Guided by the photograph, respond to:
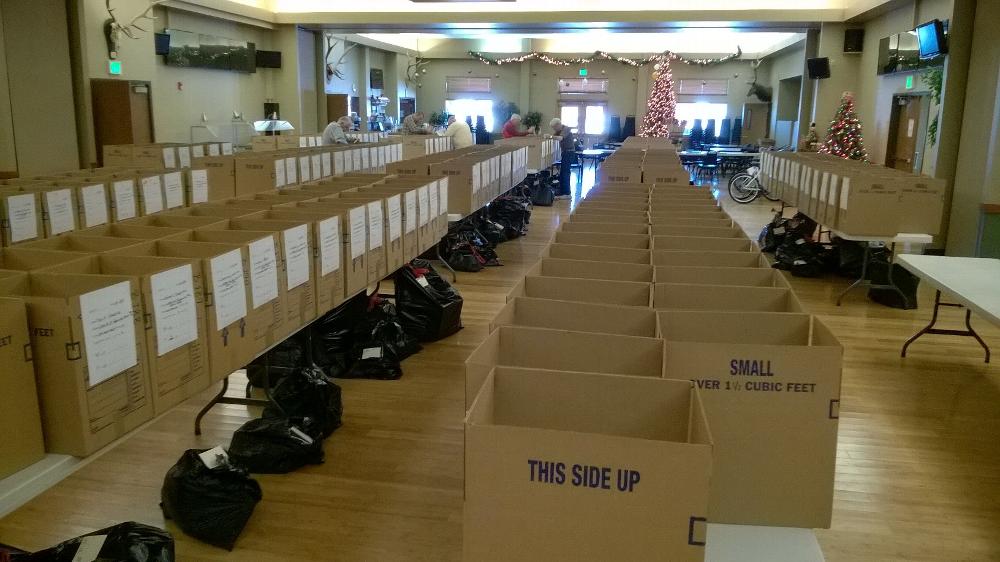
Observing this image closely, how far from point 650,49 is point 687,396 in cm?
2024

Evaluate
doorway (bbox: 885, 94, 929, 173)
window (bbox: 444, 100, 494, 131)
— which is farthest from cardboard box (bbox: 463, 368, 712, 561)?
window (bbox: 444, 100, 494, 131)

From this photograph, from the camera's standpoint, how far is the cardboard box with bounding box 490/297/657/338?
193 centimetres

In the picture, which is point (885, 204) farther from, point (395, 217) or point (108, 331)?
point (108, 331)

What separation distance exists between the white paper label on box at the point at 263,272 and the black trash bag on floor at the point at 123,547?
0.82 m

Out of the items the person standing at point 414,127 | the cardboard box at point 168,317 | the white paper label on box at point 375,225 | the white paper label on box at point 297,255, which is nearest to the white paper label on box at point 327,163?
the white paper label on box at point 375,225

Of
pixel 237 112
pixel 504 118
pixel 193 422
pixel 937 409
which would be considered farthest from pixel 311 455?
pixel 504 118

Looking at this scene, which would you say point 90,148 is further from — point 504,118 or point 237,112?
point 504,118

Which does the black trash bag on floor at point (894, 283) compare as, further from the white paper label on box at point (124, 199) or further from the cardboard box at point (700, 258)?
the white paper label on box at point (124, 199)

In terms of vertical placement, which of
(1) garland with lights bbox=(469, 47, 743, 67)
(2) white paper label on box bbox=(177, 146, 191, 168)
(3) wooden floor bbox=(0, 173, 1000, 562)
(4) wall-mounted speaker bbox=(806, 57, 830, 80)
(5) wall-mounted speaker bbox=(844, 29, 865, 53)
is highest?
(1) garland with lights bbox=(469, 47, 743, 67)

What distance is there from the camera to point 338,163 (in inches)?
300

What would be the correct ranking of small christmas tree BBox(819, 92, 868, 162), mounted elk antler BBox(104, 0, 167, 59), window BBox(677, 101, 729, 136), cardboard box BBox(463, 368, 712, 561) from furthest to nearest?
window BBox(677, 101, 729, 136), small christmas tree BBox(819, 92, 868, 162), mounted elk antler BBox(104, 0, 167, 59), cardboard box BBox(463, 368, 712, 561)

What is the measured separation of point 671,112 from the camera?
57.3ft

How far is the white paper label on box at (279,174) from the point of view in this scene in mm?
5953

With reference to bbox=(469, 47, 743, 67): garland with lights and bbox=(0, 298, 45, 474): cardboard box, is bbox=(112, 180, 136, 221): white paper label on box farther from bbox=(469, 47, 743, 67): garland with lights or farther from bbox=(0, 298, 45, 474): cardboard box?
bbox=(469, 47, 743, 67): garland with lights
